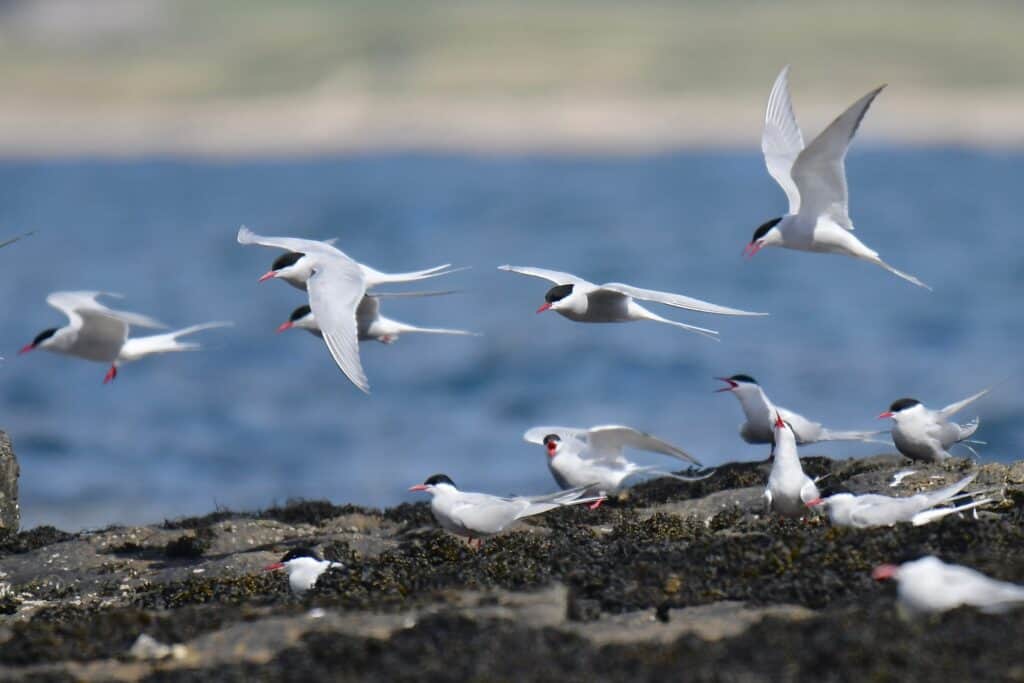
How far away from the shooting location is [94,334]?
11.1m

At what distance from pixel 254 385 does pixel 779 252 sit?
19.9 metres

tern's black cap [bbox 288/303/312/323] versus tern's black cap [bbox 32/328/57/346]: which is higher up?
tern's black cap [bbox 32/328/57/346]

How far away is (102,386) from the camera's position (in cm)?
2062

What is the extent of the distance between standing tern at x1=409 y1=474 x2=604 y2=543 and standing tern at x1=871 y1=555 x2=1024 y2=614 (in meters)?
2.59

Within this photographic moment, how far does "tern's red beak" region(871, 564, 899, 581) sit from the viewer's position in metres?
5.99

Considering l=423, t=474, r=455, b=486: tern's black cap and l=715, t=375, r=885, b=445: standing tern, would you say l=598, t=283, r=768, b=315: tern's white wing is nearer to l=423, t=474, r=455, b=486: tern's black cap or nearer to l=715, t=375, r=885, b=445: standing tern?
l=715, t=375, r=885, b=445: standing tern

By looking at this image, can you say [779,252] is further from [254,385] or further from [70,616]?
[70,616]

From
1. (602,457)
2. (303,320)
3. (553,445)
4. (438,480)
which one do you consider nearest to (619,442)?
(602,457)

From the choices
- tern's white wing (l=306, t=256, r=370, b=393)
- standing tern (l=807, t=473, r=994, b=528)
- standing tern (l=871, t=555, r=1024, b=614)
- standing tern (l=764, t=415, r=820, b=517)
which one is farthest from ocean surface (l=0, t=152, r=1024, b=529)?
standing tern (l=871, t=555, r=1024, b=614)

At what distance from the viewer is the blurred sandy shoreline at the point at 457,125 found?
77.4 meters

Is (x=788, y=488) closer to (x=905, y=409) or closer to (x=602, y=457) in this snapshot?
(x=905, y=409)

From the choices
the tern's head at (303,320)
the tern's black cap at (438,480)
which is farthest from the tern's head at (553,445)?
the tern's head at (303,320)

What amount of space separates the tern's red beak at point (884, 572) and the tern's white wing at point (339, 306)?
249 cm

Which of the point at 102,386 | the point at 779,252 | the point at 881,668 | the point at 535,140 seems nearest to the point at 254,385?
the point at 102,386
